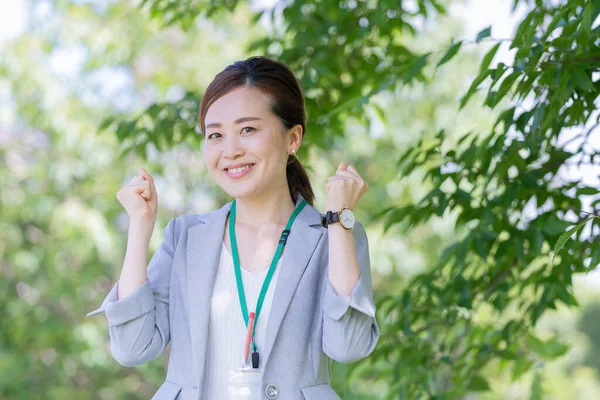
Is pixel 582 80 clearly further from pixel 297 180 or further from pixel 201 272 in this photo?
pixel 201 272

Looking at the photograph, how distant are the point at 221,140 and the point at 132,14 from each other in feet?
21.9

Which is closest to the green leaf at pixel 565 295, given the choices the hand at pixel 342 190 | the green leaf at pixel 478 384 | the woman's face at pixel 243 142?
the green leaf at pixel 478 384

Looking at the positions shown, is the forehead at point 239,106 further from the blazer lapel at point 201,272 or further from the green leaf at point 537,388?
the green leaf at point 537,388

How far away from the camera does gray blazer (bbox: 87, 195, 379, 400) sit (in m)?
1.87

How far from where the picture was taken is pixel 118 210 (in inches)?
338

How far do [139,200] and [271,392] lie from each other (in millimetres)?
555

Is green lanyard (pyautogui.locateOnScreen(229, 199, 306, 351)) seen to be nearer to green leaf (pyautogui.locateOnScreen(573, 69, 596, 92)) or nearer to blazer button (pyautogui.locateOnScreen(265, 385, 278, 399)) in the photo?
blazer button (pyautogui.locateOnScreen(265, 385, 278, 399))

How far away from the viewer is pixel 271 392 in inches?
73.7

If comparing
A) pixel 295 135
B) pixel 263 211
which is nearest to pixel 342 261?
pixel 263 211

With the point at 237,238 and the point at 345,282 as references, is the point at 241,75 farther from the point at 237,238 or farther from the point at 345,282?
the point at 345,282

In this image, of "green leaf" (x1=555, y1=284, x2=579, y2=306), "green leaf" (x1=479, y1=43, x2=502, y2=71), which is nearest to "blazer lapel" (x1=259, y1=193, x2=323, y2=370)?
"green leaf" (x1=479, y1=43, x2=502, y2=71)

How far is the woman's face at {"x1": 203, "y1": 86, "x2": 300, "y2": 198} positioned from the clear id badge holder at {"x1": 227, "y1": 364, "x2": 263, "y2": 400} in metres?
0.42

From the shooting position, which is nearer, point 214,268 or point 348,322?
point 348,322

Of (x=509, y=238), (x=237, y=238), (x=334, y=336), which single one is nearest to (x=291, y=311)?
(x=334, y=336)
